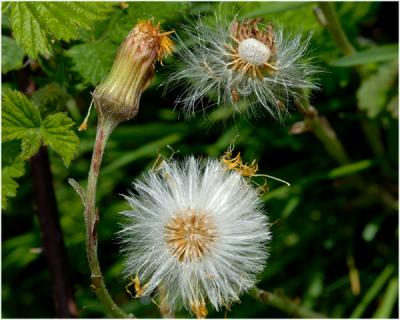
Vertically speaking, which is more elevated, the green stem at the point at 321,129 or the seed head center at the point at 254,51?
the seed head center at the point at 254,51

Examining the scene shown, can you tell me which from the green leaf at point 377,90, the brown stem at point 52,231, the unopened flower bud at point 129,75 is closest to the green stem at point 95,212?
the unopened flower bud at point 129,75

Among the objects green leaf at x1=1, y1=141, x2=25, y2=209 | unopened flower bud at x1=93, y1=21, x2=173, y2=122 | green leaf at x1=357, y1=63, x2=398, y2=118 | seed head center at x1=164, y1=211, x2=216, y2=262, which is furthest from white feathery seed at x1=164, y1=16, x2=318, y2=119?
green leaf at x1=357, y1=63, x2=398, y2=118

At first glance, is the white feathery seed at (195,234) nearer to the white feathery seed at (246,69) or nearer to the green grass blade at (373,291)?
the white feathery seed at (246,69)

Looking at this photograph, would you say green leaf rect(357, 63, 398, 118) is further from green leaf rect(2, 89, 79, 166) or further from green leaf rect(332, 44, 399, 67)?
green leaf rect(2, 89, 79, 166)

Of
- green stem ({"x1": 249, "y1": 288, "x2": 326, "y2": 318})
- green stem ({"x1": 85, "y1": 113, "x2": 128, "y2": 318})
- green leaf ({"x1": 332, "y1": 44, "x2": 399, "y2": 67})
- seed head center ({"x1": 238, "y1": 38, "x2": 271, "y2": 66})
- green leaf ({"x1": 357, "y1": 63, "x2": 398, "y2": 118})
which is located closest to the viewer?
green stem ({"x1": 85, "y1": 113, "x2": 128, "y2": 318})

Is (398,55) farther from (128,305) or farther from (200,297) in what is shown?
(128,305)
